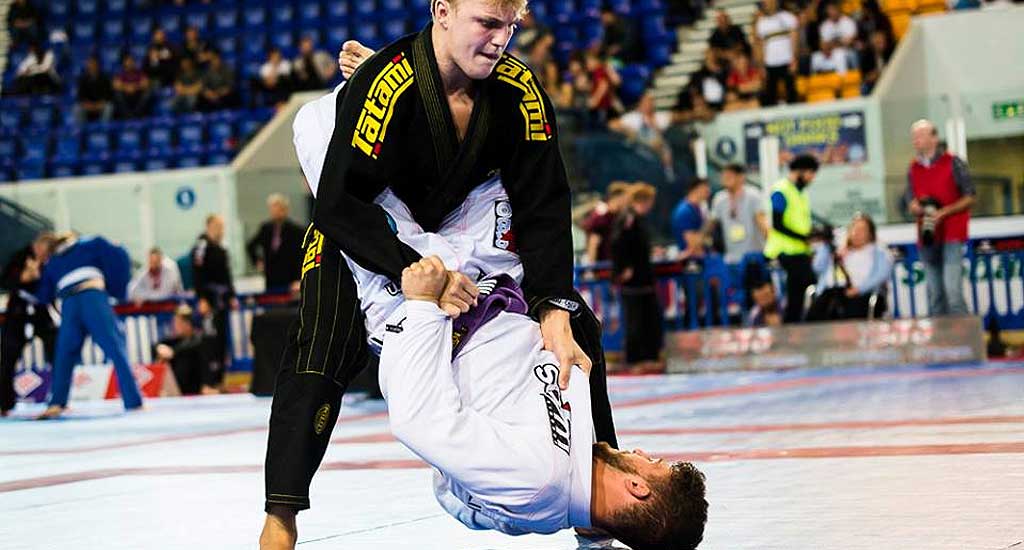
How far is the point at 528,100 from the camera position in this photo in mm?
4172

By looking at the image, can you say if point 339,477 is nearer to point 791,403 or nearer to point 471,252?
point 471,252

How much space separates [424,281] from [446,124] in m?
0.45

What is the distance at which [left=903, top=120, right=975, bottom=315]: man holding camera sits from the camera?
42.4 feet

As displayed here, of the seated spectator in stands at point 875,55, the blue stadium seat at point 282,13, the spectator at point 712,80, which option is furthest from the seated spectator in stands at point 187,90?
the seated spectator in stands at point 875,55

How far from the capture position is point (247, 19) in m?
24.9

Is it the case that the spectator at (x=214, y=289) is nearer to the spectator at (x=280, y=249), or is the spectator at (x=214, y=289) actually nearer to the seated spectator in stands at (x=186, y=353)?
the seated spectator in stands at (x=186, y=353)

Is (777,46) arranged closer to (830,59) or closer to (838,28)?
(830,59)

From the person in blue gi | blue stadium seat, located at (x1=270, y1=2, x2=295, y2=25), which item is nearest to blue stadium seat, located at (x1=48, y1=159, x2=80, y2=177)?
blue stadium seat, located at (x1=270, y1=2, x2=295, y2=25)

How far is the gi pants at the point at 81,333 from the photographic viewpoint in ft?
41.0

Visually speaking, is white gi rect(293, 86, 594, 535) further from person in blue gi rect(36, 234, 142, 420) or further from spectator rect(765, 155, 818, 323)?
spectator rect(765, 155, 818, 323)

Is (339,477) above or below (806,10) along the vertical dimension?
below

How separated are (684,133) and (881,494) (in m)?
10.9

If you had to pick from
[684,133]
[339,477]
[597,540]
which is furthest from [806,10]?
[597,540]

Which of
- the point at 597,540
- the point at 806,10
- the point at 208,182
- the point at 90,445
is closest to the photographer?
the point at 597,540
